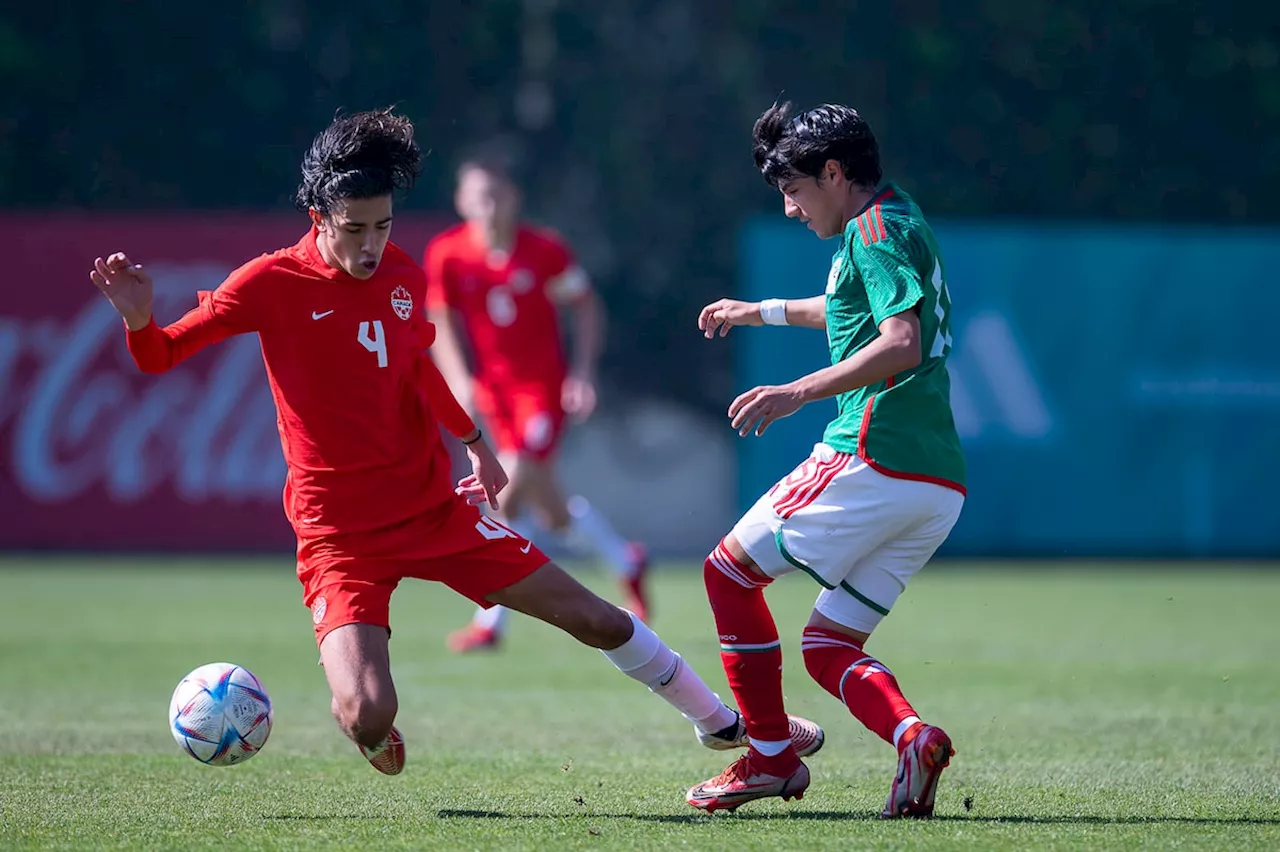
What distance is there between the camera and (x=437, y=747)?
5.50 metres

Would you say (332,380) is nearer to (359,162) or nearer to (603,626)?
(359,162)

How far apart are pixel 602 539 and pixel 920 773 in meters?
5.03

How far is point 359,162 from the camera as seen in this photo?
178 inches

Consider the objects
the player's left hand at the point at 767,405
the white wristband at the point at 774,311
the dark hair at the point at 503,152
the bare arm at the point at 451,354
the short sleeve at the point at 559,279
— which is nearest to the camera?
the player's left hand at the point at 767,405

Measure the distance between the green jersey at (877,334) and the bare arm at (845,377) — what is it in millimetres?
111

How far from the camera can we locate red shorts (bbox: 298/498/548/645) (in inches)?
176

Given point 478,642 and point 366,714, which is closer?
point 366,714

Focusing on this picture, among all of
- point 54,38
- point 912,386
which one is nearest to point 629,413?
point 54,38

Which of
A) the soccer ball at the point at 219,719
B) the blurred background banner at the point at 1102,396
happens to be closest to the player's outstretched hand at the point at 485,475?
the soccer ball at the point at 219,719

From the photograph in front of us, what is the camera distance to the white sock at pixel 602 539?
8.89 meters

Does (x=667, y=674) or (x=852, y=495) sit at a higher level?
(x=852, y=495)

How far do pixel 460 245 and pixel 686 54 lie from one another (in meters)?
5.62

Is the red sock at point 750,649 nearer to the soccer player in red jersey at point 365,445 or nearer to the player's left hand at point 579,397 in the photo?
the soccer player in red jersey at point 365,445

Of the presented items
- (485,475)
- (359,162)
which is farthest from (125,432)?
(359,162)
